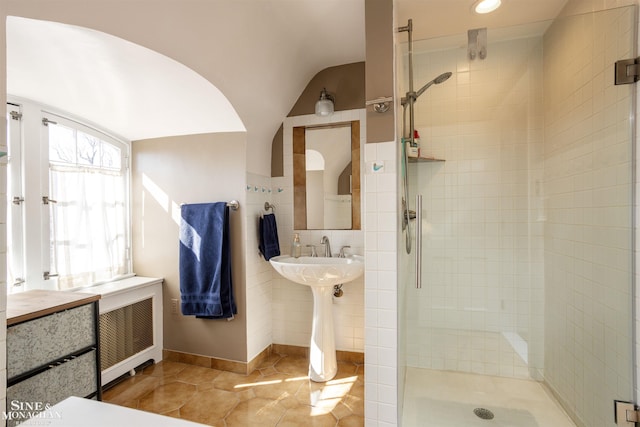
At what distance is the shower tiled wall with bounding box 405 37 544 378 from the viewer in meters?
1.87

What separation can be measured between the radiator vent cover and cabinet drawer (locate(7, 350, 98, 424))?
523 mm

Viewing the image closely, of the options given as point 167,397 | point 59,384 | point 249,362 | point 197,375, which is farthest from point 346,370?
point 59,384

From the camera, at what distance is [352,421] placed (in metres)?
1.88

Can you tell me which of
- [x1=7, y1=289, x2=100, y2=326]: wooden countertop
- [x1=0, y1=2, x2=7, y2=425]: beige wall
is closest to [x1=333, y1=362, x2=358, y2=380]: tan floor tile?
[x1=7, y1=289, x2=100, y2=326]: wooden countertop

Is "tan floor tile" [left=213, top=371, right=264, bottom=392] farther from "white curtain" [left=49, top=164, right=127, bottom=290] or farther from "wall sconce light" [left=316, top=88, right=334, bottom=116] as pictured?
"wall sconce light" [left=316, top=88, right=334, bottom=116]

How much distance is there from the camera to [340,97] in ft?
8.75

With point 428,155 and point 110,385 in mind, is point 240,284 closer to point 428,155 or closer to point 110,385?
point 110,385

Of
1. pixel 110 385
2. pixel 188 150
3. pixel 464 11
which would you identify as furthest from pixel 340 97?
pixel 110 385

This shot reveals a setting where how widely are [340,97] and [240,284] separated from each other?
1.79m

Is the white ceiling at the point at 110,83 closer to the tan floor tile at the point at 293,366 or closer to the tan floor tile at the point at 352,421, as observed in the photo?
the tan floor tile at the point at 293,366

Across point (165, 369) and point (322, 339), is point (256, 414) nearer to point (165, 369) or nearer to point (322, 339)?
point (322, 339)

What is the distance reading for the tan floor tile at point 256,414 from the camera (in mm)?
1876

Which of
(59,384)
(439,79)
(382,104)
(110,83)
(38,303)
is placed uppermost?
(110,83)

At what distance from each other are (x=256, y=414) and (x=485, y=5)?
289 cm
